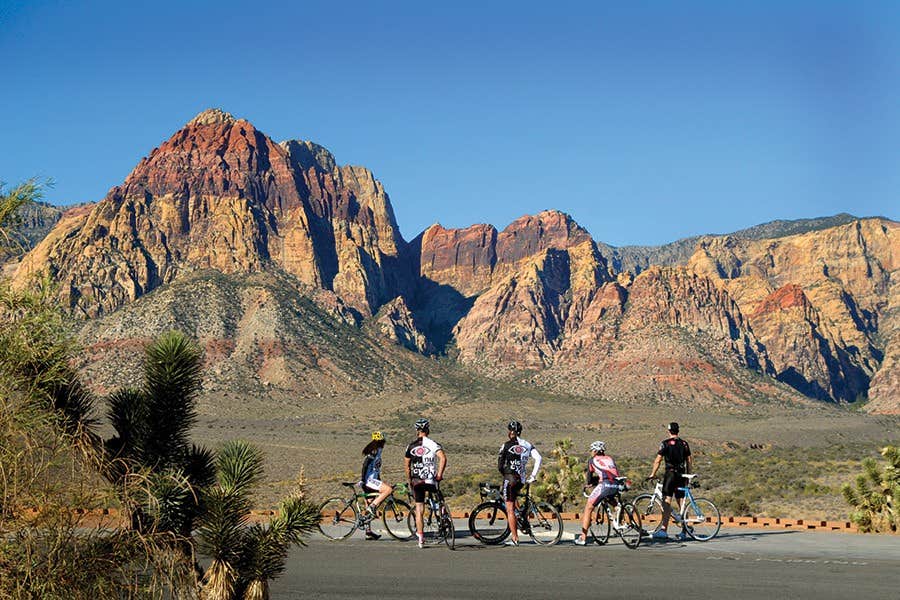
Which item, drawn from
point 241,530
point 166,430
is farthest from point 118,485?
point 241,530

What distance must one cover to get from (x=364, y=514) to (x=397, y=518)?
0.62m

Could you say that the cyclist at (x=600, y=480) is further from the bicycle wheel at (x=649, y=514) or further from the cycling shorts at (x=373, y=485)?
the cycling shorts at (x=373, y=485)

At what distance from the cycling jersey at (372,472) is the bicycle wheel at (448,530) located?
5.00 feet

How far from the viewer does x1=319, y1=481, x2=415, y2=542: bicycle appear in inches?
682

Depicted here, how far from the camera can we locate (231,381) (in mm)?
121250

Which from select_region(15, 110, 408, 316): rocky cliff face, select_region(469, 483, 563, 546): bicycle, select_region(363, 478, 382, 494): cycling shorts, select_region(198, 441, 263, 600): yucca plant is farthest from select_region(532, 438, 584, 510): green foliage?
select_region(15, 110, 408, 316): rocky cliff face

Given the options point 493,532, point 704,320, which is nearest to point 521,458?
point 493,532

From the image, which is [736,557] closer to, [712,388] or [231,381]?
[231,381]

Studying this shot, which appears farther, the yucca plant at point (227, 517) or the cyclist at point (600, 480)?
the cyclist at point (600, 480)

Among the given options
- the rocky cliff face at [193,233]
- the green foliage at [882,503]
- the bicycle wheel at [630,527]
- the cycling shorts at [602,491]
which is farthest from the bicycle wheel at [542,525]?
the rocky cliff face at [193,233]

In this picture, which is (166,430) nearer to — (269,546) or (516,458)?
(269,546)

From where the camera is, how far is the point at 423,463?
15953mm

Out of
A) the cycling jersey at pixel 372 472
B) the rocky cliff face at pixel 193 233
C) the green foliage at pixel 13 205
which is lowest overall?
the cycling jersey at pixel 372 472

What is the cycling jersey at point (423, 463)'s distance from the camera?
15.9 metres
